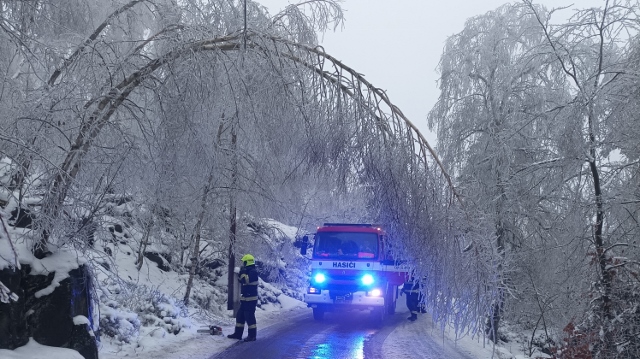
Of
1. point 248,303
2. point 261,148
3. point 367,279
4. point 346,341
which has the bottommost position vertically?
point 346,341

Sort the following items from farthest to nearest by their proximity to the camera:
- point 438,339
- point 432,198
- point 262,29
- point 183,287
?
1. point 183,287
2. point 438,339
3. point 262,29
4. point 432,198

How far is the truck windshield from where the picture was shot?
14.7 meters

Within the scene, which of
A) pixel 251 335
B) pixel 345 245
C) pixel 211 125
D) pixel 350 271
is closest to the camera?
pixel 211 125

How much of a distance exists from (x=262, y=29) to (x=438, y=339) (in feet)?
27.2

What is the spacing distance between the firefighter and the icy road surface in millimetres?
260

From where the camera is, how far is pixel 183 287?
15.2m

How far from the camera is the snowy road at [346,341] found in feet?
32.1

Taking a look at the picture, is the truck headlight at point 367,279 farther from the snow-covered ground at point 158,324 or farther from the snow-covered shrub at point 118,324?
the snow-covered shrub at point 118,324

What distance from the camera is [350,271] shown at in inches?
566

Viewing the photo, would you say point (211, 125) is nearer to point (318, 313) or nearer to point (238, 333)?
point (238, 333)

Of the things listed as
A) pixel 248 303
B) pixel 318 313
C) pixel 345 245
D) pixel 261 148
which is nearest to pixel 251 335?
pixel 248 303

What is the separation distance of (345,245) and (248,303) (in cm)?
452

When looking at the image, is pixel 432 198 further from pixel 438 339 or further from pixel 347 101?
pixel 438 339

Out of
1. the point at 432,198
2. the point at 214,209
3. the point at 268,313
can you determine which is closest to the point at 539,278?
the point at 268,313
